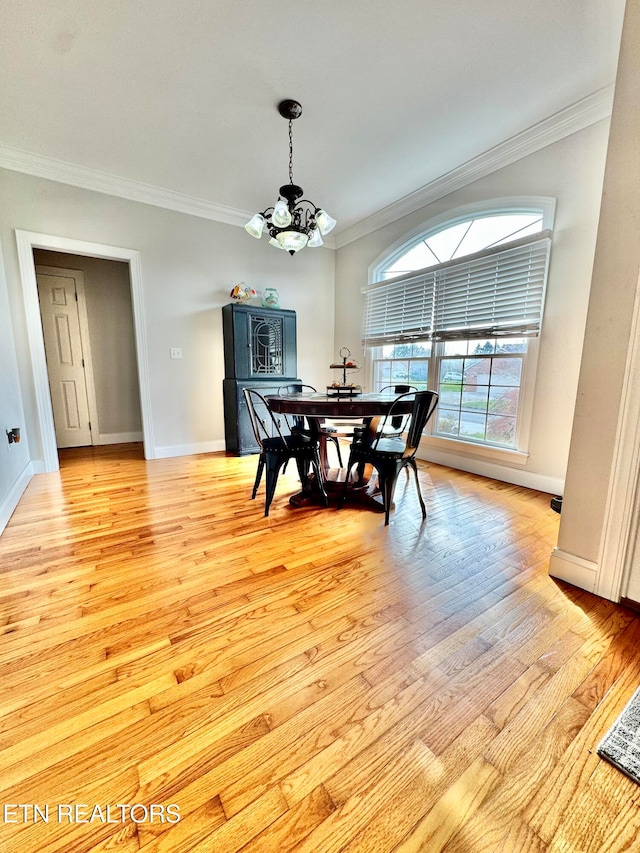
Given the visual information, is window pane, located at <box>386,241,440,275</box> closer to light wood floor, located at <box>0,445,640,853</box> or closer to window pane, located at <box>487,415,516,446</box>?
window pane, located at <box>487,415,516,446</box>

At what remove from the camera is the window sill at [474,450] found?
288 centimetres

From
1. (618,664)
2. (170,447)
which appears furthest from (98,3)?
(618,664)

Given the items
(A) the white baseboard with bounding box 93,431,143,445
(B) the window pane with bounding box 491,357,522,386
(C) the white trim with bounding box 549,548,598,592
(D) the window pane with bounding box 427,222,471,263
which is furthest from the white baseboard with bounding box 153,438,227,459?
(C) the white trim with bounding box 549,548,598,592

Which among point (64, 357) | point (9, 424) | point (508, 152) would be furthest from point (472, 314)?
point (64, 357)

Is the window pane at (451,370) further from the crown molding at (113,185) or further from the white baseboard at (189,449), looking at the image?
the crown molding at (113,185)

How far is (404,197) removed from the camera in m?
3.56

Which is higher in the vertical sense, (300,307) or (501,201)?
(501,201)

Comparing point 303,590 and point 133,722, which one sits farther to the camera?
point 303,590

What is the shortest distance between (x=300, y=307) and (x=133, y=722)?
4.37m

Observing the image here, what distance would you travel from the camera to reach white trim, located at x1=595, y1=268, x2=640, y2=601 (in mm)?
1300

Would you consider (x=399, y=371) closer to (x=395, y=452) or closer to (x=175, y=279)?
(x=395, y=452)

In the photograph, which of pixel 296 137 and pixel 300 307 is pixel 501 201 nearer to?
pixel 296 137

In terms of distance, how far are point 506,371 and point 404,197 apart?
219 centimetres

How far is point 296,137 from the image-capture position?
8.63ft
